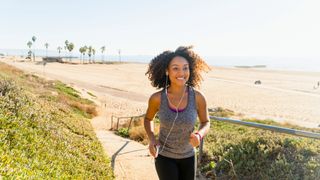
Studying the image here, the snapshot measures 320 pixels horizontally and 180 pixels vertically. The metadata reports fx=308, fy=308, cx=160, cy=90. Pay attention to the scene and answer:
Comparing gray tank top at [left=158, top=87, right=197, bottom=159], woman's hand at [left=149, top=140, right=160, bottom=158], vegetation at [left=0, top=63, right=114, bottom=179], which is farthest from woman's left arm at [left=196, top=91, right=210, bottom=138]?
vegetation at [left=0, top=63, right=114, bottom=179]

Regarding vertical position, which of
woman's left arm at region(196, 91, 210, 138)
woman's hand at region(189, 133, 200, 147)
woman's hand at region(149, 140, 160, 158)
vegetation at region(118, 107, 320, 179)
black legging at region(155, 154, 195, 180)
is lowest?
vegetation at region(118, 107, 320, 179)

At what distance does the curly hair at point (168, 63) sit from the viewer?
3.04 meters

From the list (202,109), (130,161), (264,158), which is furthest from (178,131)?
(130,161)

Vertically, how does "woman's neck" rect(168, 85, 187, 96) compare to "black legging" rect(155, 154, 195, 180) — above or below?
above

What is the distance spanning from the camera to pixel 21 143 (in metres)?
2.81

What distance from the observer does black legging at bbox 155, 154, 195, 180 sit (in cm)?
274

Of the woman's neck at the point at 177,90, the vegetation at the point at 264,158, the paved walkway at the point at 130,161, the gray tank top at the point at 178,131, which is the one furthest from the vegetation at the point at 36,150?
the vegetation at the point at 264,158

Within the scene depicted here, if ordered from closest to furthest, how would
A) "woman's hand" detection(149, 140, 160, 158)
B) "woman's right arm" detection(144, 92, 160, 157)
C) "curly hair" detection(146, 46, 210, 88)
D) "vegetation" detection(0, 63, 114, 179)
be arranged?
"vegetation" detection(0, 63, 114, 179) → "woman's hand" detection(149, 140, 160, 158) → "woman's right arm" detection(144, 92, 160, 157) → "curly hair" detection(146, 46, 210, 88)

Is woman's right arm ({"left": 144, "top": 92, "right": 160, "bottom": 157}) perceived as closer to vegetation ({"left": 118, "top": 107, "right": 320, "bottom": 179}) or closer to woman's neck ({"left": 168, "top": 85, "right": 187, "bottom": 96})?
woman's neck ({"left": 168, "top": 85, "right": 187, "bottom": 96})

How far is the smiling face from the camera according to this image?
293 centimetres

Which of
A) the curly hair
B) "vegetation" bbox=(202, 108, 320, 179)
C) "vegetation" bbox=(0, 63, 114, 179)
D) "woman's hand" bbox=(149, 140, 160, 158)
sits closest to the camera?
"vegetation" bbox=(0, 63, 114, 179)

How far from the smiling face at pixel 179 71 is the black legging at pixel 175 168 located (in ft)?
2.35

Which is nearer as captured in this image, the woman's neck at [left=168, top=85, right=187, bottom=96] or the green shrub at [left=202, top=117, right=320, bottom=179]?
the woman's neck at [left=168, top=85, right=187, bottom=96]

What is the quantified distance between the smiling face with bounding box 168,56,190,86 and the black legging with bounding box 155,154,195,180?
716 millimetres
